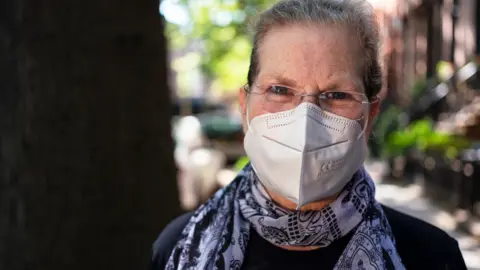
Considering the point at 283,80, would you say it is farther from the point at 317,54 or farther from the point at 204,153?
the point at 204,153

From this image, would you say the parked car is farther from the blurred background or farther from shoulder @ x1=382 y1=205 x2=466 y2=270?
shoulder @ x1=382 y1=205 x2=466 y2=270

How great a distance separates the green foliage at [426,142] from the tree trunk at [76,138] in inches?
278

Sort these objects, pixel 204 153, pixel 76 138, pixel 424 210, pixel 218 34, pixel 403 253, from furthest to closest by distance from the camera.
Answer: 1. pixel 218 34
2. pixel 204 153
3. pixel 424 210
4. pixel 76 138
5. pixel 403 253

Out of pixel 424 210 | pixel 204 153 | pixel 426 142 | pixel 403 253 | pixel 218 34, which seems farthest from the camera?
pixel 218 34

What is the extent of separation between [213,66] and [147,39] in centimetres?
2639

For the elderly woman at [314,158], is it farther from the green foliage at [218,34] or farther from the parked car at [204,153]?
the green foliage at [218,34]

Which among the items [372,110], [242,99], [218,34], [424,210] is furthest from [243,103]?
[218,34]

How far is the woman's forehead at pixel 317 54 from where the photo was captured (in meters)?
1.90

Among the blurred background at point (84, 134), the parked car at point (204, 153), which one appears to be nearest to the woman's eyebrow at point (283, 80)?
the blurred background at point (84, 134)

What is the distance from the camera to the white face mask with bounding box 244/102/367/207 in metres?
1.88

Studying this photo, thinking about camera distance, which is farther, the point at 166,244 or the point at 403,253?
the point at 166,244

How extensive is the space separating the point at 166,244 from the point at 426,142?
10.6 meters

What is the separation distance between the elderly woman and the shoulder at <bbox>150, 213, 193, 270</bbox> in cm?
9

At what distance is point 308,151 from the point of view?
188 cm
